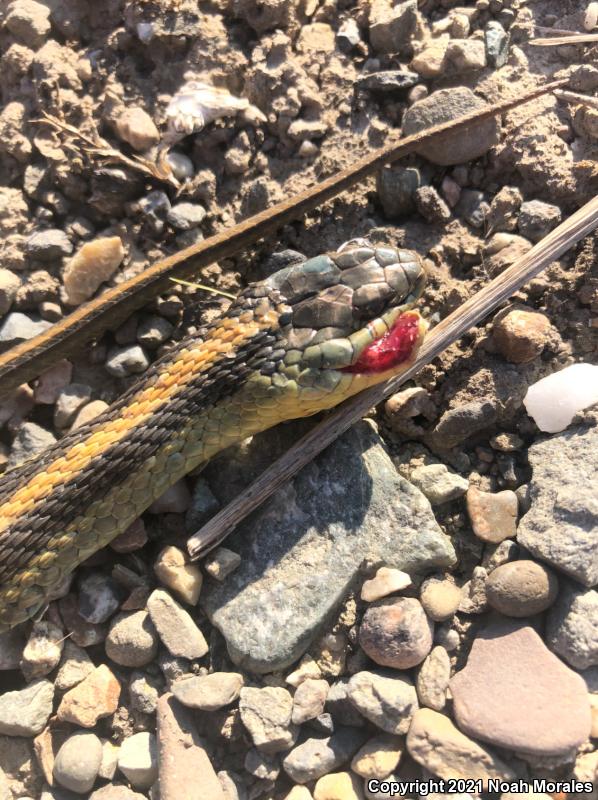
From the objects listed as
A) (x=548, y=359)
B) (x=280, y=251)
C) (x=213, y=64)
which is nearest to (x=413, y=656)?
(x=548, y=359)

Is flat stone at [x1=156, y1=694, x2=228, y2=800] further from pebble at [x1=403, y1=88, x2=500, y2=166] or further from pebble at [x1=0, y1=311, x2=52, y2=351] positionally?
pebble at [x1=403, y1=88, x2=500, y2=166]

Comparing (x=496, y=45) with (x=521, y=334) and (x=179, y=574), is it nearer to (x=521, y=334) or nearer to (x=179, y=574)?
(x=521, y=334)

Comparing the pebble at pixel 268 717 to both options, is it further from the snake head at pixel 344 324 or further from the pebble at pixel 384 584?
the snake head at pixel 344 324

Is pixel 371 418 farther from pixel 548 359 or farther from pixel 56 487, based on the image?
pixel 56 487

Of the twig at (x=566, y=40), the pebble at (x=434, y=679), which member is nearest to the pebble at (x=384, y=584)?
the pebble at (x=434, y=679)

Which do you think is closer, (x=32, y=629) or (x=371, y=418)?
(x=32, y=629)
